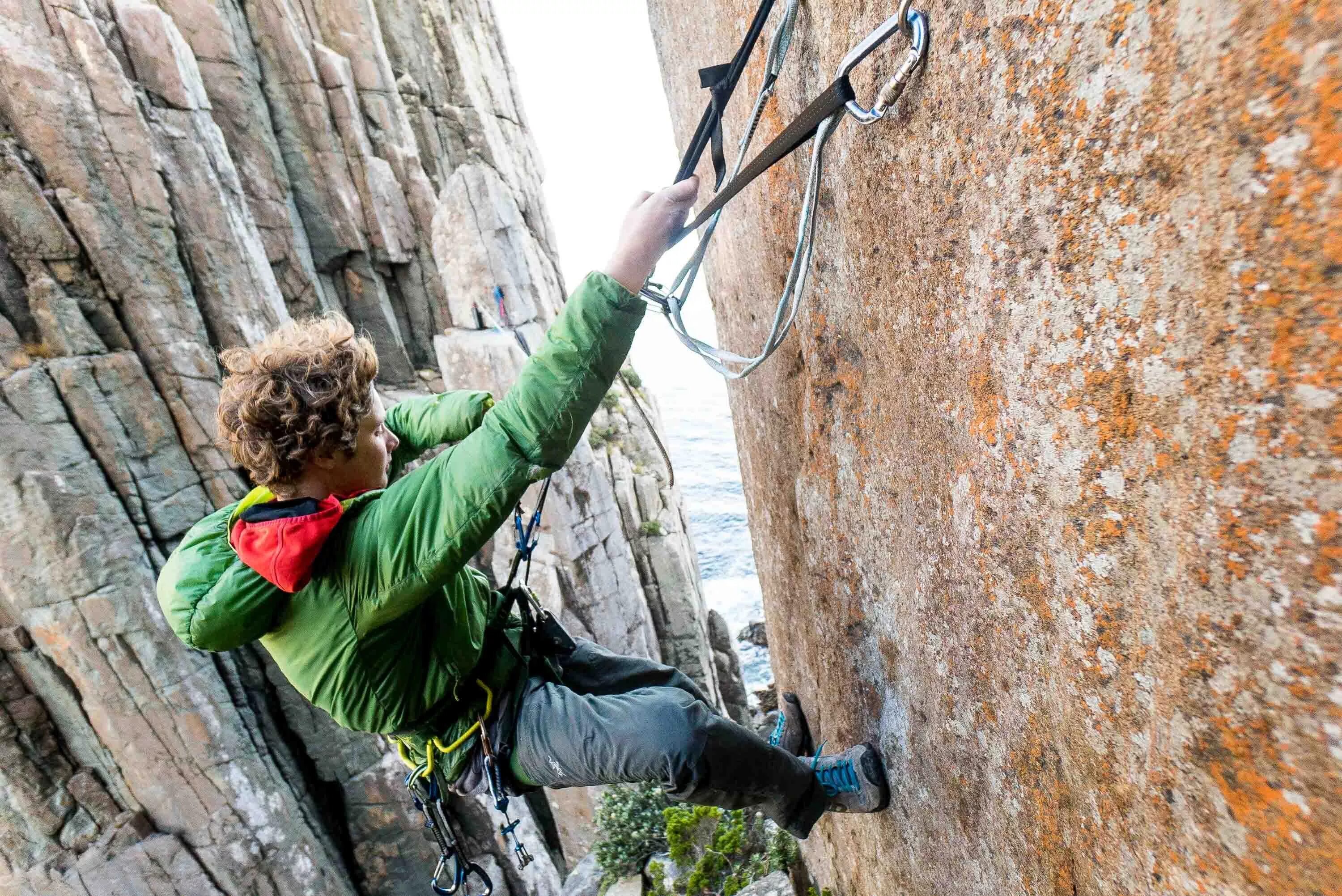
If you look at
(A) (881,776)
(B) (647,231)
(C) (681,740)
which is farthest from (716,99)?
(A) (881,776)

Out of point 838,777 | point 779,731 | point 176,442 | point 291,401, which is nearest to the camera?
point 291,401

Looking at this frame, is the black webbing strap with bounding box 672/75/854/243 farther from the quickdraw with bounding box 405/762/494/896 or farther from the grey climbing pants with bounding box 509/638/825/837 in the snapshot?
the quickdraw with bounding box 405/762/494/896

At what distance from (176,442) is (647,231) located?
1186cm

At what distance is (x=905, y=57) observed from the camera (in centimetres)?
149

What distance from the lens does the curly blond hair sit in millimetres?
1830

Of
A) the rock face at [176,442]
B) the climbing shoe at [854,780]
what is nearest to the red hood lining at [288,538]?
the climbing shoe at [854,780]

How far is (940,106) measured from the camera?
55.7 inches

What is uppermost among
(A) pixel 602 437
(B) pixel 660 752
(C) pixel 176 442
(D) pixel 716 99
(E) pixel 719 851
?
(D) pixel 716 99

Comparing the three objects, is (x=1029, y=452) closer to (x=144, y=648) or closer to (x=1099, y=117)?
(x=1099, y=117)

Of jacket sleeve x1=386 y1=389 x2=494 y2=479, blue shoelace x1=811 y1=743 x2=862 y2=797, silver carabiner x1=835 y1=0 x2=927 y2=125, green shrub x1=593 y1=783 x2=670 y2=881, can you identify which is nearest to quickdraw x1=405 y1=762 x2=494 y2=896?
jacket sleeve x1=386 y1=389 x2=494 y2=479

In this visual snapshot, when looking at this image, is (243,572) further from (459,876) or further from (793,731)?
(793,731)

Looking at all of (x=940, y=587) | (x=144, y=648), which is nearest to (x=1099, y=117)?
(x=940, y=587)

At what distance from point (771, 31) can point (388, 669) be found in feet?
8.60

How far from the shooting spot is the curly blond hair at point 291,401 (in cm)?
183
